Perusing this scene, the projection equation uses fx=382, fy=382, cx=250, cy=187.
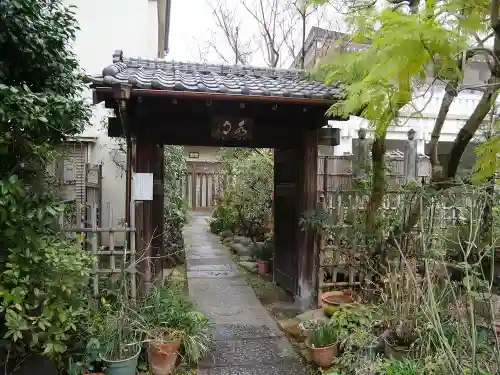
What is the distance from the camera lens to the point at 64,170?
7.86 m

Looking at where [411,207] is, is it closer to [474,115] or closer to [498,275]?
[474,115]

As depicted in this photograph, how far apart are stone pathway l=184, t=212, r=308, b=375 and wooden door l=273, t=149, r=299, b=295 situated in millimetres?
690

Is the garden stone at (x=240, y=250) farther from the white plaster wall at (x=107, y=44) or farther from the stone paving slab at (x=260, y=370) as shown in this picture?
the stone paving slab at (x=260, y=370)

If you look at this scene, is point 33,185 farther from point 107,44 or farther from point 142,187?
point 107,44

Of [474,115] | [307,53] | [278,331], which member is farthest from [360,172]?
[307,53]

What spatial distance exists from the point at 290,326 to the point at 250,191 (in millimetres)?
5720

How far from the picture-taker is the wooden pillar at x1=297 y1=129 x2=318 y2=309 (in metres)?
6.07

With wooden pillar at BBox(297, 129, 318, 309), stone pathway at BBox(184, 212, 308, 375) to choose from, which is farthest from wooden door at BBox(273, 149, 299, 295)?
stone pathway at BBox(184, 212, 308, 375)

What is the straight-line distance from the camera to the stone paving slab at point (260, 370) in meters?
4.37

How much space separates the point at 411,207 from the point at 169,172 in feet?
19.6

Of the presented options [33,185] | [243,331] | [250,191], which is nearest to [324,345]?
[243,331]

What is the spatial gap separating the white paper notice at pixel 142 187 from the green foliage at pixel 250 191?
5425 mm

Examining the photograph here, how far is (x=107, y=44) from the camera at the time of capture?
31.4 ft

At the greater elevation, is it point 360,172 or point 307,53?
point 307,53
